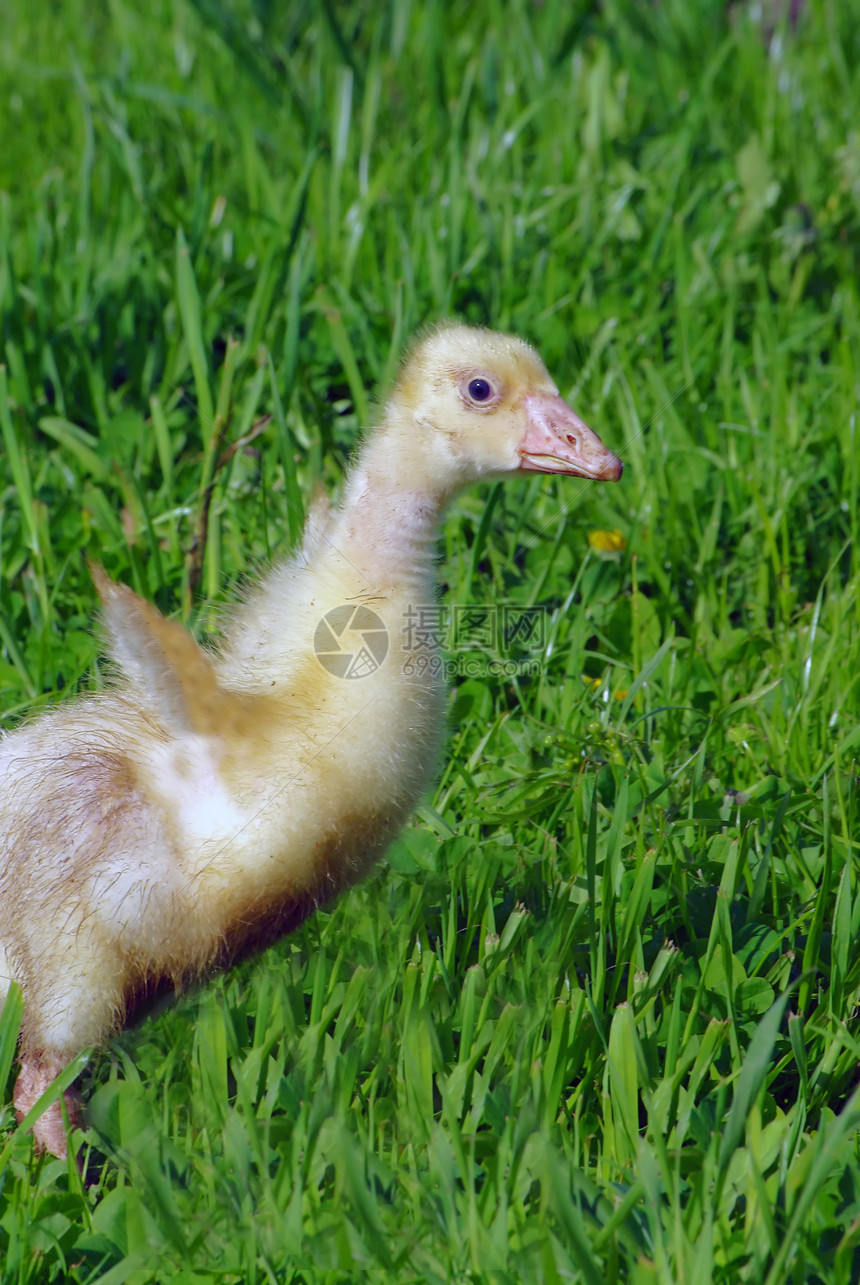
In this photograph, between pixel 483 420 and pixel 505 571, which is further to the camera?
pixel 505 571

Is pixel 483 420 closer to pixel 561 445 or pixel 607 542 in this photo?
pixel 561 445

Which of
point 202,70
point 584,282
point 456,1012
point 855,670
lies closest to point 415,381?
point 456,1012

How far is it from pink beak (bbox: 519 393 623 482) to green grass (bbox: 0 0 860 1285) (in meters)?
0.60

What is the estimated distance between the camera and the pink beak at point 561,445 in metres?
2.21

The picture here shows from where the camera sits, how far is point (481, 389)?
2.22 m

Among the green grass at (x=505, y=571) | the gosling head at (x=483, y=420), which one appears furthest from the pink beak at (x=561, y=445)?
the green grass at (x=505, y=571)

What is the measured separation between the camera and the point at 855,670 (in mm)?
2854

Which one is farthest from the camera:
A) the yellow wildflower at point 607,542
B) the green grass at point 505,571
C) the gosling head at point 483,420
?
the yellow wildflower at point 607,542

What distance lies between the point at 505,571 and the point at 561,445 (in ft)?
3.63

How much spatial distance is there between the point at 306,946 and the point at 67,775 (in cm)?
51

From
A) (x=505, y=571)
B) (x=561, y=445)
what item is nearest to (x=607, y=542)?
(x=505, y=571)

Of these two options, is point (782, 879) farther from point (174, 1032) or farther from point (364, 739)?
point (174, 1032)

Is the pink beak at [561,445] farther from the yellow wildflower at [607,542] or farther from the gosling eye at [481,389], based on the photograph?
the yellow wildflower at [607,542]

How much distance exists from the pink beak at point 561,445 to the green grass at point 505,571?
1.97 feet
